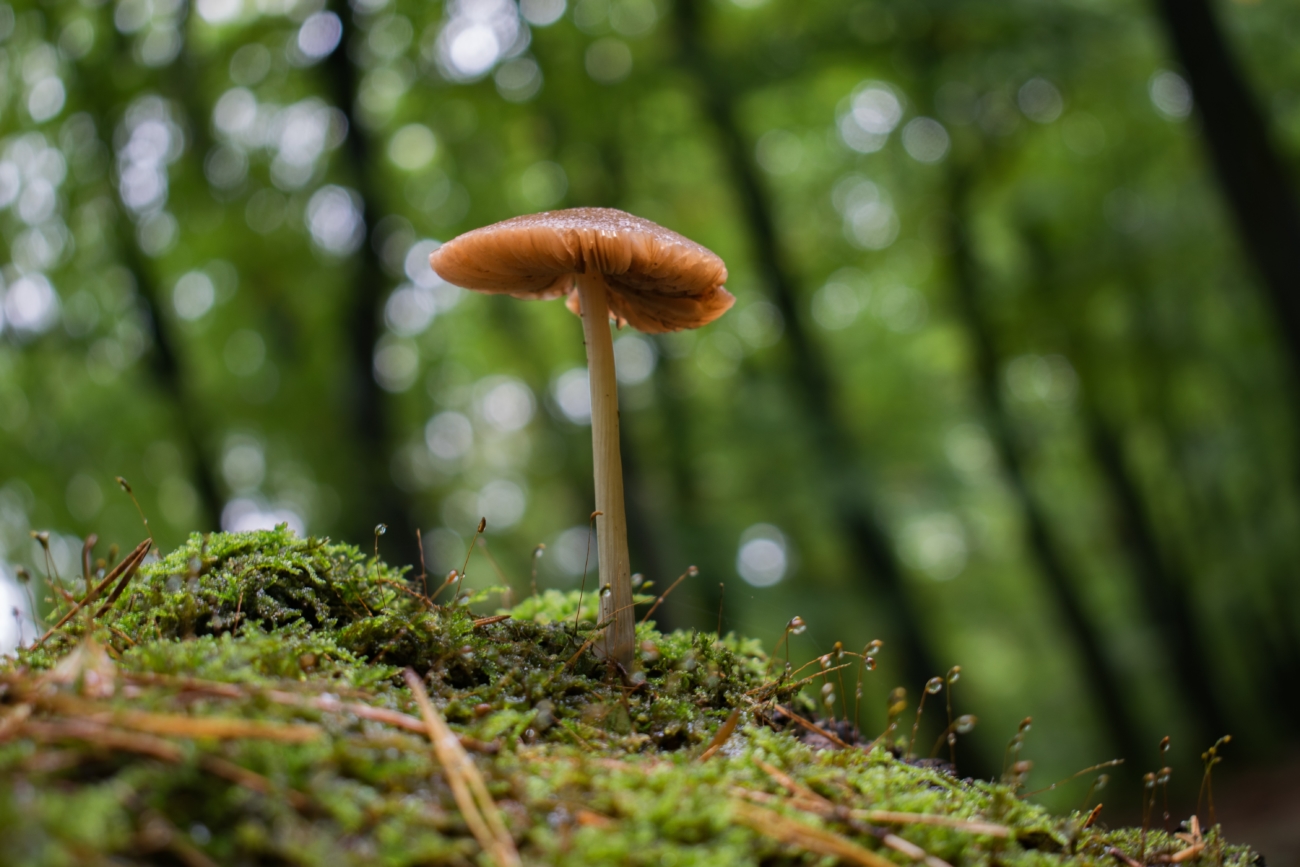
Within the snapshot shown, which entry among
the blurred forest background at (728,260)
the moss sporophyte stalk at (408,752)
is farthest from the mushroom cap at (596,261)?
the blurred forest background at (728,260)

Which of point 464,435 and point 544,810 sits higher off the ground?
point 464,435

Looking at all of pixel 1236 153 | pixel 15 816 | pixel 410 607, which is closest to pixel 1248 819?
pixel 1236 153

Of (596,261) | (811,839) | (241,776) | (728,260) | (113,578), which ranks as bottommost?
(811,839)

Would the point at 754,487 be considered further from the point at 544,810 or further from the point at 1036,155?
the point at 544,810

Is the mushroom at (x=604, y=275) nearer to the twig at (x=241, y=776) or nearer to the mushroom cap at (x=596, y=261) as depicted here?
the mushroom cap at (x=596, y=261)

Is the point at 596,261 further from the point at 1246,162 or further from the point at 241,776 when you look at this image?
the point at 1246,162

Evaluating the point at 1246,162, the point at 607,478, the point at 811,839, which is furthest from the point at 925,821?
the point at 1246,162
